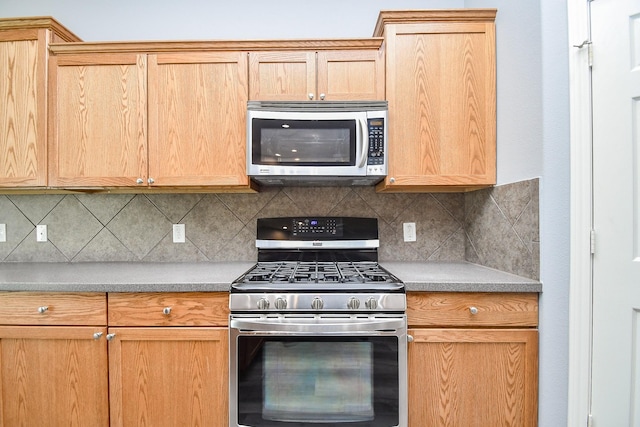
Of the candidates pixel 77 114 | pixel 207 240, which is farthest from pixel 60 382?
pixel 77 114

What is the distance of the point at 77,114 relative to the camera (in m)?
1.74

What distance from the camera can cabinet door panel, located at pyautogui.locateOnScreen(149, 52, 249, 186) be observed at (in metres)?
1.72

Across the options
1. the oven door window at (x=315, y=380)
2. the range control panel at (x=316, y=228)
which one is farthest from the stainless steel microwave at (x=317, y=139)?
the oven door window at (x=315, y=380)

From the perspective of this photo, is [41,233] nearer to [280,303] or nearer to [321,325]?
[280,303]

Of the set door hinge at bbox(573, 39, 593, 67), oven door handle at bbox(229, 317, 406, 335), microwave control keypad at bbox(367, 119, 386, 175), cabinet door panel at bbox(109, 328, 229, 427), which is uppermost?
door hinge at bbox(573, 39, 593, 67)

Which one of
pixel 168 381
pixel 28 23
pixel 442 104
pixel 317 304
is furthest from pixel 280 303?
pixel 28 23

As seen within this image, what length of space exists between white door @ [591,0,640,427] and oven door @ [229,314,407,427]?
2.43 feet

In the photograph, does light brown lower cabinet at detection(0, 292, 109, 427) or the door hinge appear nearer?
the door hinge

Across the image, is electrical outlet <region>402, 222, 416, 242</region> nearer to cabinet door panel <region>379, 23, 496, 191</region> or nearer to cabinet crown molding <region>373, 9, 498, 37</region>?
cabinet door panel <region>379, 23, 496, 191</region>

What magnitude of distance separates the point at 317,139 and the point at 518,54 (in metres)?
1.01

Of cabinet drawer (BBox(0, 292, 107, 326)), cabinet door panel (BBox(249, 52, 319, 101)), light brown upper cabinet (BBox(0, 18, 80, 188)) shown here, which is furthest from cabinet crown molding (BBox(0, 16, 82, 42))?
cabinet drawer (BBox(0, 292, 107, 326))

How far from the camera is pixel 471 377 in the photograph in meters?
1.36

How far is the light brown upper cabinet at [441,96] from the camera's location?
1.67 meters

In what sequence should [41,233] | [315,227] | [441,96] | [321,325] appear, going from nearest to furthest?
[321,325]
[441,96]
[315,227]
[41,233]
